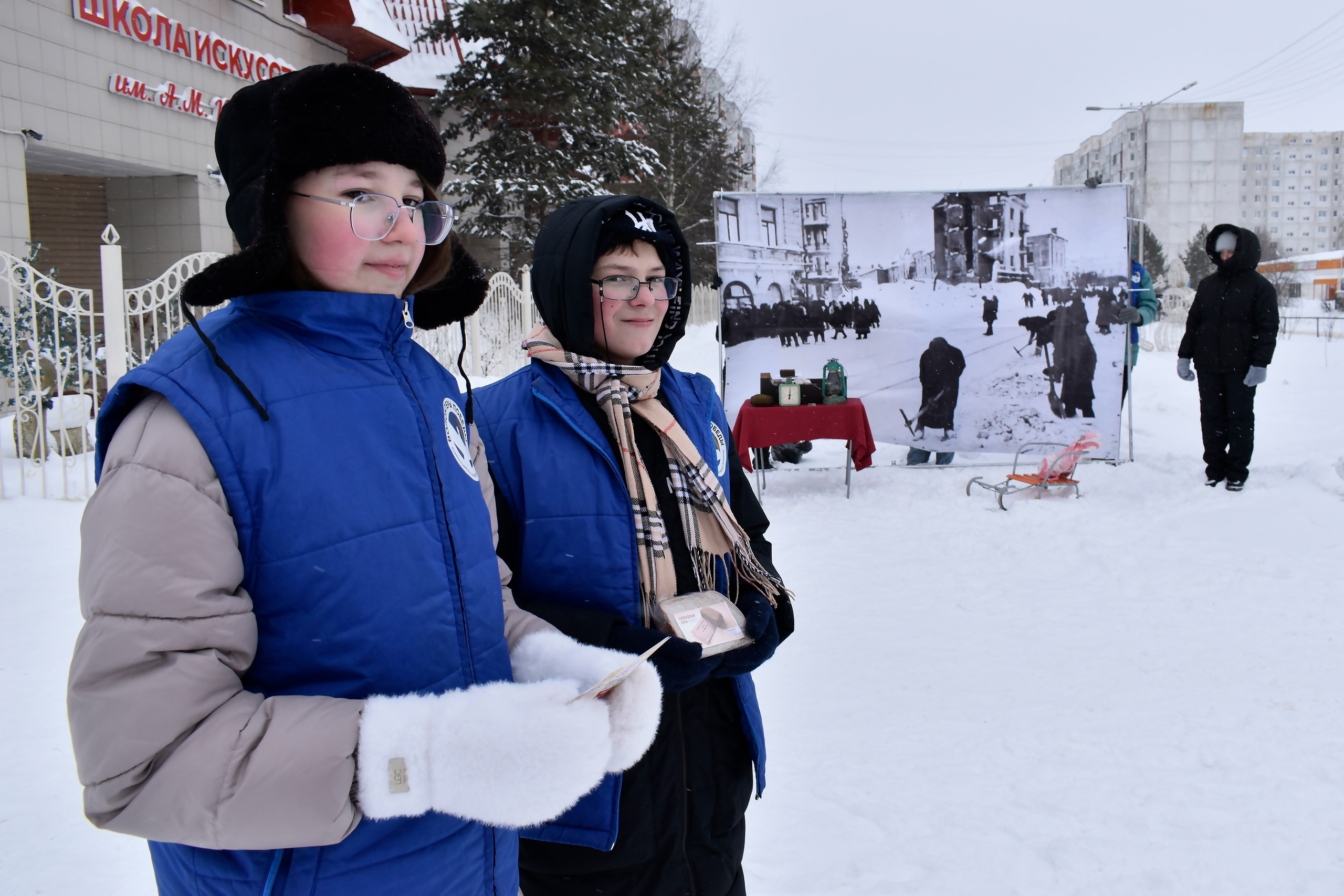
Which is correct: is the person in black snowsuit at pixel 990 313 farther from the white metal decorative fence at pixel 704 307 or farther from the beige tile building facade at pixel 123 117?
the white metal decorative fence at pixel 704 307

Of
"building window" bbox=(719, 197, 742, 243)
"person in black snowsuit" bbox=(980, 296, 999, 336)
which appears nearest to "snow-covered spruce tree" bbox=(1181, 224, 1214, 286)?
"person in black snowsuit" bbox=(980, 296, 999, 336)

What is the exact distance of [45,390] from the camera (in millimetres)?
7031

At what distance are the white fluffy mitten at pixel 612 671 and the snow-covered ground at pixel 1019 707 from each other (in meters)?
1.54

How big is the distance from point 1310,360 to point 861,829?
22.1 meters

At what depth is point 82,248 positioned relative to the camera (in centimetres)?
1359

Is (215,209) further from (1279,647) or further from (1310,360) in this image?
(1310,360)

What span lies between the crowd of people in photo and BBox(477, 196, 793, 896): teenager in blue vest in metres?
6.43

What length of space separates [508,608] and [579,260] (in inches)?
29.6

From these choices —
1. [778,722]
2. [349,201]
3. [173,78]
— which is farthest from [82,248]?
[349,201]

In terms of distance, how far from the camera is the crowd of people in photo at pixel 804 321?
8.34m

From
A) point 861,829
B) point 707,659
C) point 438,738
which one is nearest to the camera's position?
point 438,738

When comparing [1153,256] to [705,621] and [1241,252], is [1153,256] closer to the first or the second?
[1241,252]

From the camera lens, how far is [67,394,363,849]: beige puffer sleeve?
89 cm

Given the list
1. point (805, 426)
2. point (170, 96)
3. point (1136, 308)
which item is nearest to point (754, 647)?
point (805, 426)
